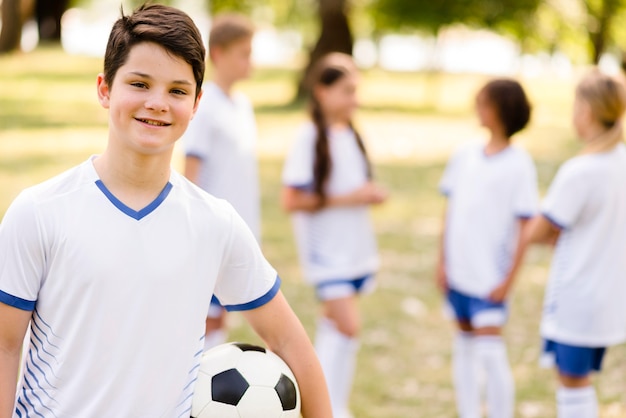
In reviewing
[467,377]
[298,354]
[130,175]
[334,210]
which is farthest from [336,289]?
[130,175]

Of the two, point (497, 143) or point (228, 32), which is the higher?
point (228, 32)

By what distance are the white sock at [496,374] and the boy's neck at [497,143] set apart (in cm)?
94

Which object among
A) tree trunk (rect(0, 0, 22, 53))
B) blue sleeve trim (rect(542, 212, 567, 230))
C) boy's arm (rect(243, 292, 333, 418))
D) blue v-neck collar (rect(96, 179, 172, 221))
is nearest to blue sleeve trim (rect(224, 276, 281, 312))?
boy's arm (rect(243, 292, 333, 418))

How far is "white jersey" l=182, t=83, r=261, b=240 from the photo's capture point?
4.37 m

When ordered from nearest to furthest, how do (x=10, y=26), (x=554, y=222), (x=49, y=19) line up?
(x=554, y=222) → (x=10, y=26) → (x=49, y=19)

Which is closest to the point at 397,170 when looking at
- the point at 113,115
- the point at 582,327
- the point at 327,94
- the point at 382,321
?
the point at 382,321

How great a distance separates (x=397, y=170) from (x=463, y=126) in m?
4.94

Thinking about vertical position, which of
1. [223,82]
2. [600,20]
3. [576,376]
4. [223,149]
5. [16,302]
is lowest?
[576,376]

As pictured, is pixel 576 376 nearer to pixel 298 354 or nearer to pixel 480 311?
pixel 480 311

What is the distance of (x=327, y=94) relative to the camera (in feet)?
15.0

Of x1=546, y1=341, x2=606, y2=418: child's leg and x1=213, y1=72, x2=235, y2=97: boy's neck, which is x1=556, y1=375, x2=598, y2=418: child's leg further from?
x1=213, y1=72, x2=235, y2=97: boy's neck

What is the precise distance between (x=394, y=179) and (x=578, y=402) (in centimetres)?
827

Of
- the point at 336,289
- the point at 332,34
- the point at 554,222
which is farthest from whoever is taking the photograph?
the point at 332,34

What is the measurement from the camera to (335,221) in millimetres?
4598
